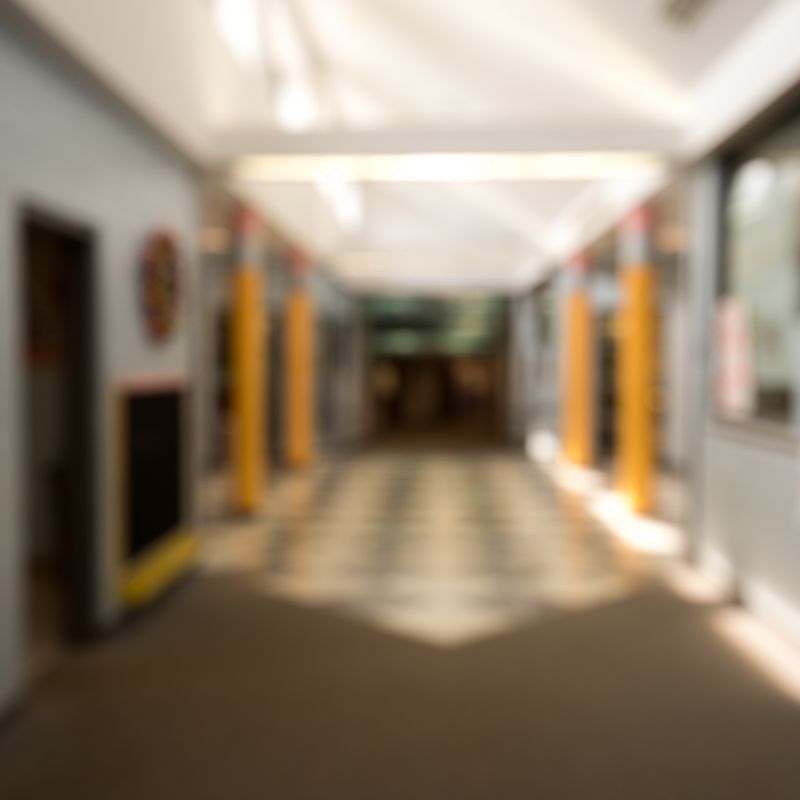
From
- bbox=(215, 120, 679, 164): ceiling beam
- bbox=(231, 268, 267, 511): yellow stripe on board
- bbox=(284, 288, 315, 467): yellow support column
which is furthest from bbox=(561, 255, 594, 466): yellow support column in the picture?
bbox=(215, 120, 679, 164): ceiling beam

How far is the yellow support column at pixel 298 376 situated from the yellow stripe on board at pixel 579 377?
11.4 feet

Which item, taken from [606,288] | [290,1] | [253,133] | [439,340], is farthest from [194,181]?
[439,340]

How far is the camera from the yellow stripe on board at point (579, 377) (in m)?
12.1

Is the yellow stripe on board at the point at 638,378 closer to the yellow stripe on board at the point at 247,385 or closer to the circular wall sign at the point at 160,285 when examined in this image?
the yellow stripe on board at the point at 247,385

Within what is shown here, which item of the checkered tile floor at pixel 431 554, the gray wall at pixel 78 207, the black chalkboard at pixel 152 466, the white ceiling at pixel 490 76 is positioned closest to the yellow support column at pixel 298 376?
the white ceiling at pixel 490 76

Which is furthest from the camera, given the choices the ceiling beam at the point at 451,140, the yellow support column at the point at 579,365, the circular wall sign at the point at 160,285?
the yellow support column at the point at 579,365

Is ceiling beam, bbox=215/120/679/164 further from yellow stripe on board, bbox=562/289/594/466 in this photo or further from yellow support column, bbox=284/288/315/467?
yellow stripe on board, bbox=562/289/594/466

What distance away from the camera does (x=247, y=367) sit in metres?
8.44

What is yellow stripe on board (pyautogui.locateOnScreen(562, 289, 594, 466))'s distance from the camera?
12.1 metres

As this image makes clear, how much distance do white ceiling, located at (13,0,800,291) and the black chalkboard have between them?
163cm

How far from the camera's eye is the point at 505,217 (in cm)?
1320

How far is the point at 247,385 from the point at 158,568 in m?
3.12

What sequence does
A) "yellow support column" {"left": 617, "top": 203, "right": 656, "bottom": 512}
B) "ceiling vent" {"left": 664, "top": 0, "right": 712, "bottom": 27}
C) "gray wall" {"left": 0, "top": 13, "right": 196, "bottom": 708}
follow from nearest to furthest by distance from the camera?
"gray wall" {"left": 0, "top": 13, "right": 196, "bottom": 708}
"ceiling vent" {"left": 664, "top": 0, "right": 712, "bottom": 27}
"yellow support column" {"left": 617, "top": 203, "right": 656, "bottom": 512}

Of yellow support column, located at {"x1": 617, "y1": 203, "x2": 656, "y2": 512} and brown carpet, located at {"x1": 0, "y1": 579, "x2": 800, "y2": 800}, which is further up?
yellow support column, located at {"x1": 617, "y1": 203, "x2": 656, "y2": 512}
